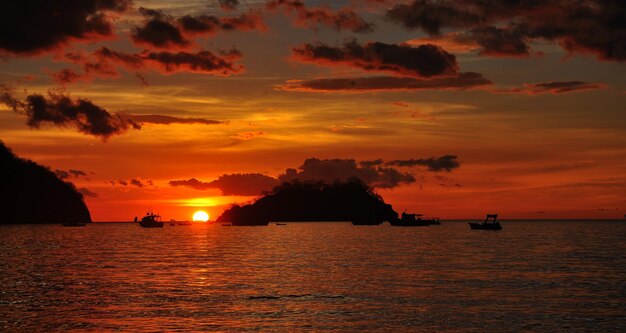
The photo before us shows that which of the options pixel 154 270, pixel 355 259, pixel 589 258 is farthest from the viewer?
pixel 589 258

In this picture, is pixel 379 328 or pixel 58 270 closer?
pixel 379 328

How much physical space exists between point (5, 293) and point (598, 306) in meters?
54.8

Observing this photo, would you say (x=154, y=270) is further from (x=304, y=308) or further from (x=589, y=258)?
(x=589, y=258)

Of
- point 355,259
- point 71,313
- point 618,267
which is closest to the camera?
point 71,313

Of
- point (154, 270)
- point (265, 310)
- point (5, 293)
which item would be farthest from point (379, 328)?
point (154, 270)

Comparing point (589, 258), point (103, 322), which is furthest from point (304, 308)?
point (589, 258)

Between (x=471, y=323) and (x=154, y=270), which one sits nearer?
(x=471, y=323)

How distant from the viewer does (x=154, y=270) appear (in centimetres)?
10288

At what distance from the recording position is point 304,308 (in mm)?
61844

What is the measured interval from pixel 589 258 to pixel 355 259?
42.5 meters

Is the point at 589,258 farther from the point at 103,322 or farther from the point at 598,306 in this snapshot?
the point at 103,322

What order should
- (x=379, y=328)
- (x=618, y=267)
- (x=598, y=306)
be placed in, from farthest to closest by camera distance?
(x=618, y=267)
(x=598, y=306)
(x=379, y=328)

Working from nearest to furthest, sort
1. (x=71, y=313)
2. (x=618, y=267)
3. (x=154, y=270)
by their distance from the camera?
(x=71, y=313) → (x=154, y=270) → (x=618, y=267)

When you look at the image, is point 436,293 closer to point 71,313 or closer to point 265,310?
point 265,310
